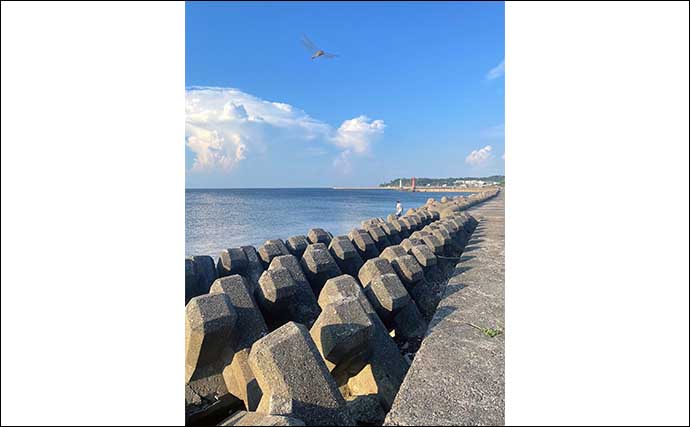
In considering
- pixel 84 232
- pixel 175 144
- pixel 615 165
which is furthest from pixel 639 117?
pixel 84 232

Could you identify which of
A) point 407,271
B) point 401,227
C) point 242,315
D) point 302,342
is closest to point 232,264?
point 242,315

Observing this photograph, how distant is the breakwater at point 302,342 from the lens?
5.37 feet

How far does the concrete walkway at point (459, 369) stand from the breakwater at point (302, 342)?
306 mm

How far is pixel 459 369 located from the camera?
6.13 ft

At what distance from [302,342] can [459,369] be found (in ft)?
2.75

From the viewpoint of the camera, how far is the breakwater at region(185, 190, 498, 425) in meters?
1.64

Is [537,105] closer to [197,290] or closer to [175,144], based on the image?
[175,144]

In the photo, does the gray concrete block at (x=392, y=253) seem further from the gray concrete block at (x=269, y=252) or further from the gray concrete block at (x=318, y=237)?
the gray concrete block at (x=318, y=237)

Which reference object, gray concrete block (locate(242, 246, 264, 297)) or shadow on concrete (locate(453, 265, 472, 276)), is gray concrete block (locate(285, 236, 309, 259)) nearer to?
gray concrete block (locate(242, 246, 264, 297))

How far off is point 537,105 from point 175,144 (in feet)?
4.84

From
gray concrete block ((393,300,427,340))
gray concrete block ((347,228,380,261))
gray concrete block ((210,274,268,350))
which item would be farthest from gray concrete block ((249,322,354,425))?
gray concrete block ((347,228,380,261))

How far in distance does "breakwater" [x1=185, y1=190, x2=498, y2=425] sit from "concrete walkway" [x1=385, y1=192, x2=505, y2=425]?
306 mm

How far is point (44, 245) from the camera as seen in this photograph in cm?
127

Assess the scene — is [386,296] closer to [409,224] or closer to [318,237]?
[318,237]
